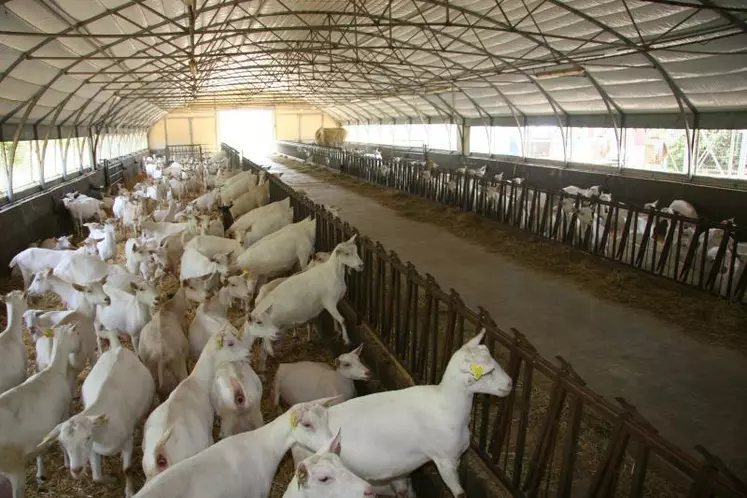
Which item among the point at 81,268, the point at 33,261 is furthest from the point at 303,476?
the point at 33,261

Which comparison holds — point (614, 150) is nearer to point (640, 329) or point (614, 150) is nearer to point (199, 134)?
point (640, 329)

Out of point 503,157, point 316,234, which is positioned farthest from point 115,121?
point 316,234

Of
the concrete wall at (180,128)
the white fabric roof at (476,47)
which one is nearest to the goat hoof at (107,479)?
the white fabric roof at (476,47)

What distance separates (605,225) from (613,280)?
197 cm

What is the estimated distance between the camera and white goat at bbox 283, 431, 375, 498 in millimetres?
2838

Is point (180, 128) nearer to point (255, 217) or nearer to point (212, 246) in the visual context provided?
point (255, 217)

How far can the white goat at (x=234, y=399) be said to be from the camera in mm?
4531

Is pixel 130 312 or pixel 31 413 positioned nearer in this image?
pixel 31 413

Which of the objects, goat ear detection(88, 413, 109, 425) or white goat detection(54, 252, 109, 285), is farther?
white goat detection(54, 252, 109, 285)

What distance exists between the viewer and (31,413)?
443 cm

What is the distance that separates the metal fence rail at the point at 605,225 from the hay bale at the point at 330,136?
62.0 feet

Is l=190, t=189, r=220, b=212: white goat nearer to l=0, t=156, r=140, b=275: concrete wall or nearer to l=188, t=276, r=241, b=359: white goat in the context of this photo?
l=0, t=156, r=140, b=275: concrete wall

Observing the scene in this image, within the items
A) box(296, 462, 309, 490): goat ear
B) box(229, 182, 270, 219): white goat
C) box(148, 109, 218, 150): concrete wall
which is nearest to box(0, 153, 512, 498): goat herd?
box(296, 462, 309, 490): goat ear

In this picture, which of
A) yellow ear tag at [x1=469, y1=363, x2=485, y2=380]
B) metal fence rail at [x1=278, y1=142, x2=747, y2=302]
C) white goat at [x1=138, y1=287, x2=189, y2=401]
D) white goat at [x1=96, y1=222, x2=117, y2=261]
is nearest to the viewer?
yellow ear tag at [x1=469, y1=363, x2=485, y2=380]
